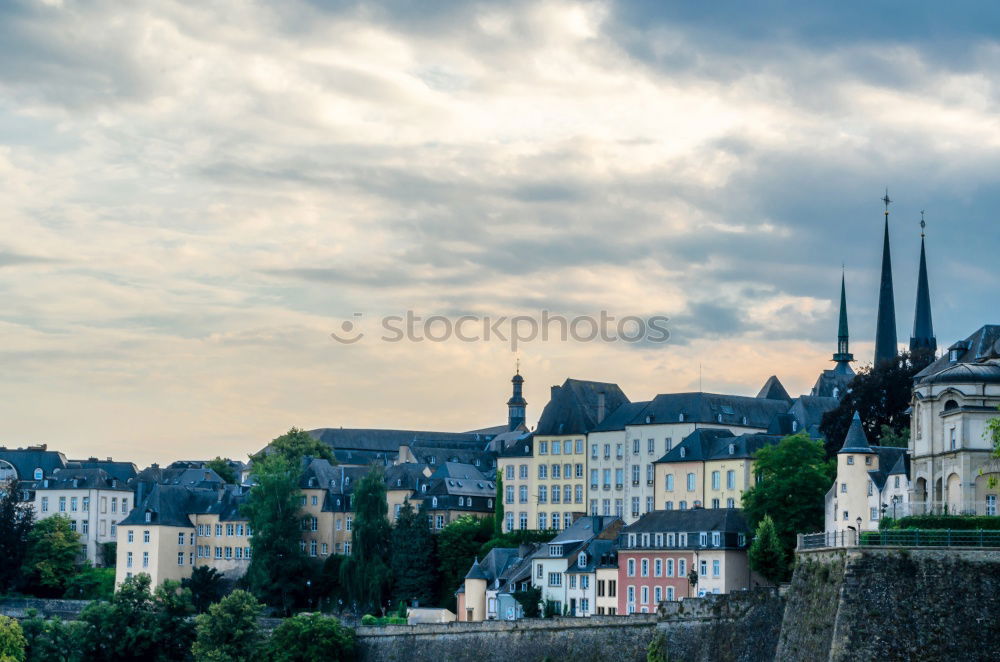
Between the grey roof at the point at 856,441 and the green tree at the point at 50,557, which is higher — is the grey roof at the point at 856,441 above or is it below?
above

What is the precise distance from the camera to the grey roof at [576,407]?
368 ft

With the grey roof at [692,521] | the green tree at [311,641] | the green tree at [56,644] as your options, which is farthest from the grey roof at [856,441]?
the green tree at [56,644]

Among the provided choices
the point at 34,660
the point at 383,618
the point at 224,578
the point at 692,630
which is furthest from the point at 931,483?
the point at 224,578

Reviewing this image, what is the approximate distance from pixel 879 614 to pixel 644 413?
5283 cm

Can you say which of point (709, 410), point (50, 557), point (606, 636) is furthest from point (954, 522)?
point (50, 557)

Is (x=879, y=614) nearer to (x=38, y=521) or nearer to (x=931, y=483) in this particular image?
(x=931, y=483)

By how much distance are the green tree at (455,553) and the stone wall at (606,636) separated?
16380mm

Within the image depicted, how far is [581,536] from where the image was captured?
95688 mm

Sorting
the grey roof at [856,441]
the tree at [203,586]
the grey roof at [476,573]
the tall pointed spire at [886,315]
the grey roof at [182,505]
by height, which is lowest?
the tree at [203,586]

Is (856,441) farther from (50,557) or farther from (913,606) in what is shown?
(50,557)

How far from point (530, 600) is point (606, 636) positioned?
721 inches

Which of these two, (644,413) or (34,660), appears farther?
(644,413)

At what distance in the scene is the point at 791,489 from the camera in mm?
85375

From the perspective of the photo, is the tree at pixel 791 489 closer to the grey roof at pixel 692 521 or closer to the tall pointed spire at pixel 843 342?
the grey roof at pixel 692 521
